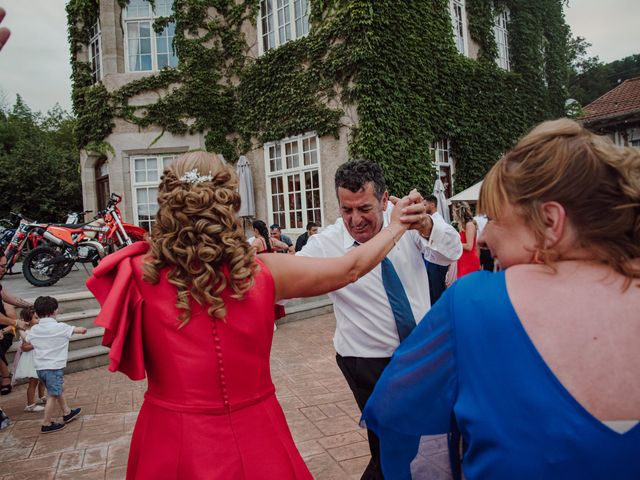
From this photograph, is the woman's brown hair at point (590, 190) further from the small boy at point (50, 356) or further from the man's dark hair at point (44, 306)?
the man's dark hair at point (44, 306)

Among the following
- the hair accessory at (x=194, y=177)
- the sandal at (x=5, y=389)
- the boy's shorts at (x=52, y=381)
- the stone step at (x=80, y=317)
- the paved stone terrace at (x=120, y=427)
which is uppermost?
the hair accessory at (x=194, y=177)

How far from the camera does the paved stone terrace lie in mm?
3715

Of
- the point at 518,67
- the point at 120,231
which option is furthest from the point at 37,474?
the point at 518,67

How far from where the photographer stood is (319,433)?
413cm

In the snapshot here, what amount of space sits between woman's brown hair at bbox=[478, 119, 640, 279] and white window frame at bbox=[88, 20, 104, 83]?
15.9 m

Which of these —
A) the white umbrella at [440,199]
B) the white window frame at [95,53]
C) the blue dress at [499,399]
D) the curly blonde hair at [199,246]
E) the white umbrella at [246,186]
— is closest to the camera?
the blue dress at [499,399]

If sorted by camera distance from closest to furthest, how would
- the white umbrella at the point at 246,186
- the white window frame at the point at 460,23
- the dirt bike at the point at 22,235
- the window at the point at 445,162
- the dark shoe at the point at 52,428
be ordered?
the dark shoe at the point at 52,428, the dirt bike at the point at 22,235, the window at the point at 445,162, the white umbrella at the point at 246,186, the white window frame at the point at 460,23

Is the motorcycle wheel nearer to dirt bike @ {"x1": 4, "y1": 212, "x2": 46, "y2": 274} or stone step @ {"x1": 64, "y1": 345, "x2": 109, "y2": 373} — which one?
dirt bike @ {"x1": 4, "y1": 212, "x2": 46, "y2": 274}

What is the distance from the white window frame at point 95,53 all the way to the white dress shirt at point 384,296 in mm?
14617

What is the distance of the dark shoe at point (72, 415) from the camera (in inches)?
186

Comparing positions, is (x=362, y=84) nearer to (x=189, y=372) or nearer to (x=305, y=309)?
(x=305, y=309)

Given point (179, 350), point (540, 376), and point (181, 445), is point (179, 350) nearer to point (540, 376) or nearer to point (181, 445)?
point (181, 445)

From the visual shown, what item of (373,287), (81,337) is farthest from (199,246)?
(81,337)

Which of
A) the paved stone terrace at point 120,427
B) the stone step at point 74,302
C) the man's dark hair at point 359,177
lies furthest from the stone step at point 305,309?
the man's dark hair at point 359,177
